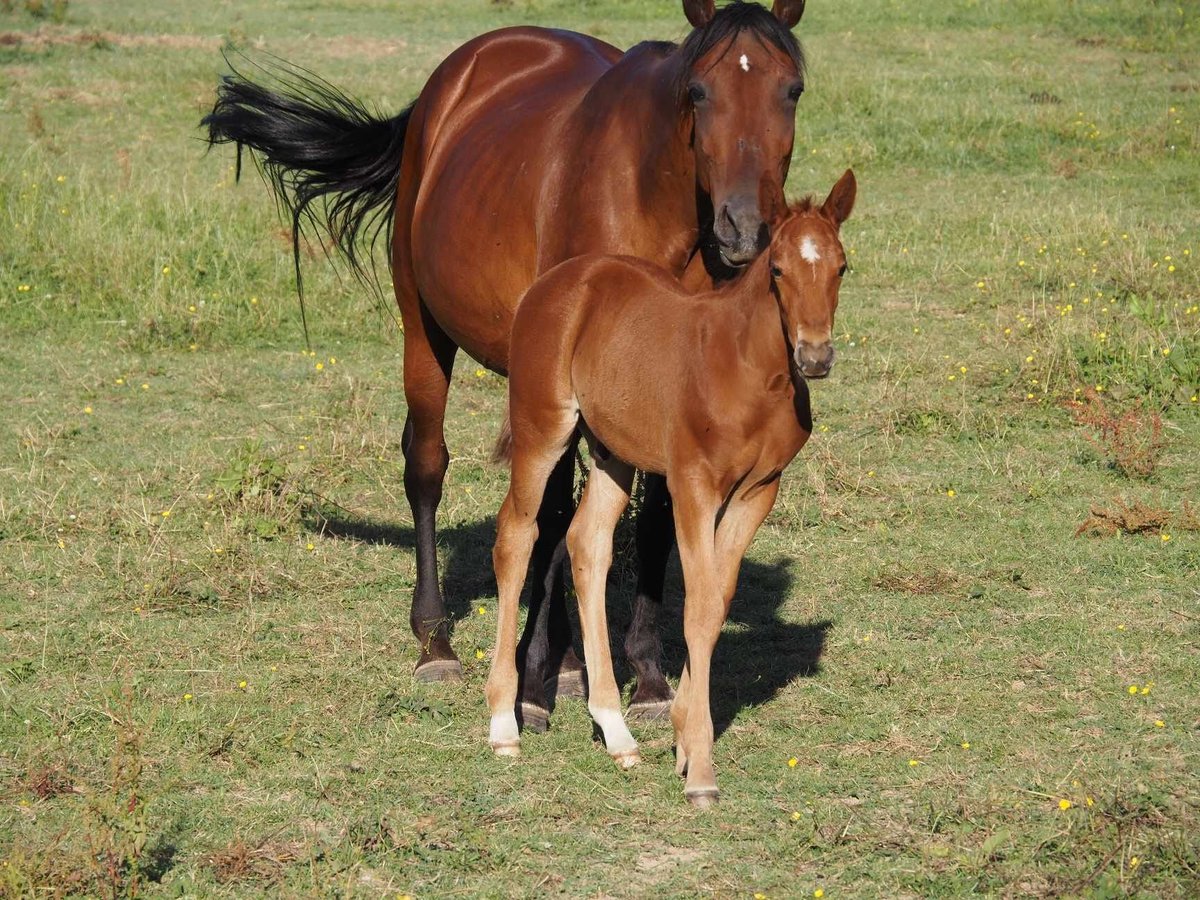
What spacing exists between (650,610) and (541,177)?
150cm

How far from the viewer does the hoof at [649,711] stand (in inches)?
196

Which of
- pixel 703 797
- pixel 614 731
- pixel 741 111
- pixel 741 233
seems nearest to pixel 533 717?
pixel 614 731

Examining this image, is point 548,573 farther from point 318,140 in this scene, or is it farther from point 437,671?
point 318,140

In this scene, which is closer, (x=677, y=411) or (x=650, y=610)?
(x=677, y=411)

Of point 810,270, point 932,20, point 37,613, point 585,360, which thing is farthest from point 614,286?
point 932,20

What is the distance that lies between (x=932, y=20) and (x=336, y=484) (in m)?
15.1

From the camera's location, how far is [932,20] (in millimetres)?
20047

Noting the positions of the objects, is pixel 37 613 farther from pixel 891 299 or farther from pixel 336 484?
pixel 891 299

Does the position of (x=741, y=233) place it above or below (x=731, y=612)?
above

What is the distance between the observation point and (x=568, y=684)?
210 inches

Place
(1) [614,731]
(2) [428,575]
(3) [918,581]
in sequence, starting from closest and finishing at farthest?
(1) [614,731] → (2) [428,575] → (3) [918,581]

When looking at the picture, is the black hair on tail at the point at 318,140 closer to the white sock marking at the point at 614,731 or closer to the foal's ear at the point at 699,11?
the foal's ear at the point at 699,11

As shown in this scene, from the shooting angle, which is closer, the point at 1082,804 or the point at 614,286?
the point at 1082,804

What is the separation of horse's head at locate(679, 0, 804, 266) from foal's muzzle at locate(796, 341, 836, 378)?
57 centimetres
